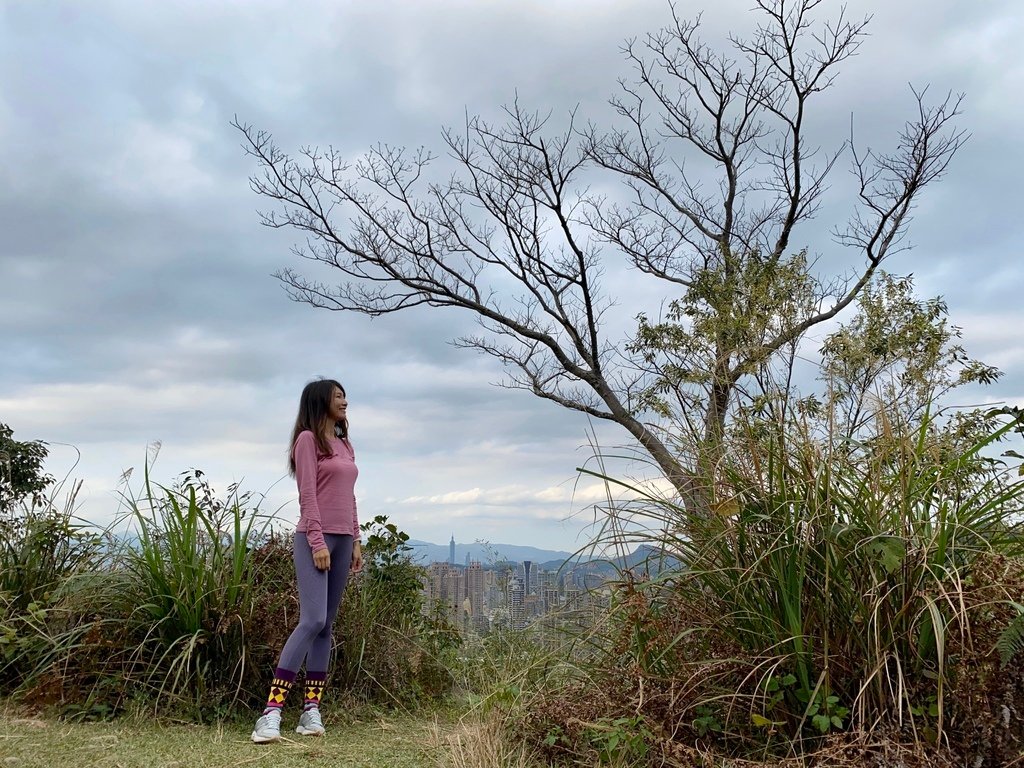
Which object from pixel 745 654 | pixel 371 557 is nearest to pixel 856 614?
pixel 745 654

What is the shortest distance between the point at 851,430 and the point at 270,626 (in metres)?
3.40

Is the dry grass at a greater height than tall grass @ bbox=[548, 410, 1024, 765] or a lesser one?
lesser

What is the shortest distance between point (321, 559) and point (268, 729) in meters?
0.84

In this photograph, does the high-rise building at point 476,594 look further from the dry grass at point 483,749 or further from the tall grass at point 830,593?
the tall grass at point 830,593

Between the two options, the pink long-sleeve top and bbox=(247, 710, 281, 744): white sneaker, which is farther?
the pink long-sleeve top

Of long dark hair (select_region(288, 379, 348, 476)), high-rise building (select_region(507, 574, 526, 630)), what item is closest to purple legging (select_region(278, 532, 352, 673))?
long dark hair (select_region(288, 379, 348, 476))

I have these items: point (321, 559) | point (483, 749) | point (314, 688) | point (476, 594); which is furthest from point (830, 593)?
point (476, 594)

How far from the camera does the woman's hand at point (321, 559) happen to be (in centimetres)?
448

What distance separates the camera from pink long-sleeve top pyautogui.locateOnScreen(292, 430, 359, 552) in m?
4.54

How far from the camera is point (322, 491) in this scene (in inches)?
186

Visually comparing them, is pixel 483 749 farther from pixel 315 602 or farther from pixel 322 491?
pixel 322 491

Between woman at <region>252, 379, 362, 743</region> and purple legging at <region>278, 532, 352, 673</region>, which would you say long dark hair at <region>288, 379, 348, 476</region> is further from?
purple legging at <region>278, 532, 352, 673</region>

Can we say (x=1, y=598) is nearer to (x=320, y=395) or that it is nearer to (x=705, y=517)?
(x=320, y=395)

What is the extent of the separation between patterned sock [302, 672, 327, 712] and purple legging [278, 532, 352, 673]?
0.03 m
